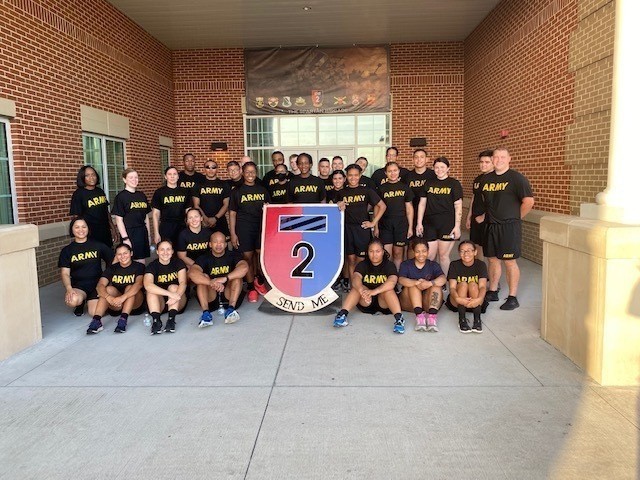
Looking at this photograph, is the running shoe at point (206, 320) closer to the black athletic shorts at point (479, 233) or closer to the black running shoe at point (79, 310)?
the black running shoe at point (79, 310)

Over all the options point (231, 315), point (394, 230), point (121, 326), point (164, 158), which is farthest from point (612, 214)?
point (164, 158)

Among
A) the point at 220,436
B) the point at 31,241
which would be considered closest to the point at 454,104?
the point at 31,241

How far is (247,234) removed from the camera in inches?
255

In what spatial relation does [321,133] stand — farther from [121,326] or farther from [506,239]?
[121,326]

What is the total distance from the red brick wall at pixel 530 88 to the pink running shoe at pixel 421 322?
378cm

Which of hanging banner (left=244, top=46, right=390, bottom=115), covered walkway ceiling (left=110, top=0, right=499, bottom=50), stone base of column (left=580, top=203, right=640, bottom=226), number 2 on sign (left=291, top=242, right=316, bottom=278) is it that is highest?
covered walkway ceiling (left=110, top=0, right=499, bottom=50)

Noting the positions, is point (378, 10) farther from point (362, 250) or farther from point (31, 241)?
point (31, 241)

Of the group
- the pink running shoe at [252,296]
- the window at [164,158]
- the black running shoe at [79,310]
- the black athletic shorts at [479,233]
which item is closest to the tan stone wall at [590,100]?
the black athletic shorts at [479,233]

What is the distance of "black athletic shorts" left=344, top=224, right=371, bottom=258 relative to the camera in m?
6.14

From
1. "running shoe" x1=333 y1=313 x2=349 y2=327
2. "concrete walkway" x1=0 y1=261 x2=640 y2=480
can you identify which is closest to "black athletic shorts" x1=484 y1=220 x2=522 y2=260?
"concrete walkway" x1=0 y1=261 x2=640 y2=480

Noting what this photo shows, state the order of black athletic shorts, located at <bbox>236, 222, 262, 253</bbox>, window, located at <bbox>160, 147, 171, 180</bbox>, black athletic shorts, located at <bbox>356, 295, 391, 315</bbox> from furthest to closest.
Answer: window, located at <bbox>160, 147, 171, 180</bbox> → black athletic shorts, located at <bbox>236, 222, 262, 253</bbox> → black athletic shorts, located at <bbox>356, 295, 391, 315</bbox>

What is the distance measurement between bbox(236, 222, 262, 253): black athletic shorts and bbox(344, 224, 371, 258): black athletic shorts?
3.75 ft

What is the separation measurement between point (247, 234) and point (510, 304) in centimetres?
328

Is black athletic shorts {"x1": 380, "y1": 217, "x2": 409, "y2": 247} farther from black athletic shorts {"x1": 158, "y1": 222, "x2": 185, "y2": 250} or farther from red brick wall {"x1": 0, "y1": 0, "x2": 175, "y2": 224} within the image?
red brick wall {"x1": 0, "y1": 0, "x2": 175, "y2": 224}
